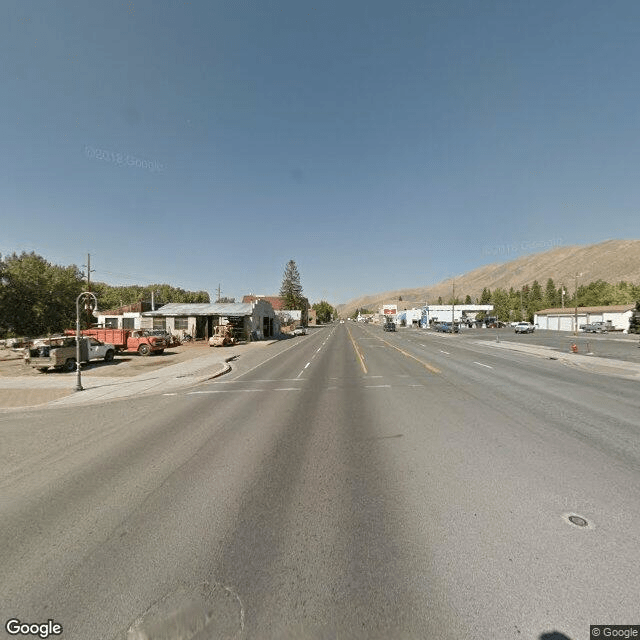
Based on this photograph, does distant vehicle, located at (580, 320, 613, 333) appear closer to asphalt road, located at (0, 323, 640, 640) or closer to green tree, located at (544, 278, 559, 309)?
green tree, located at (544, 278, 559, 309)

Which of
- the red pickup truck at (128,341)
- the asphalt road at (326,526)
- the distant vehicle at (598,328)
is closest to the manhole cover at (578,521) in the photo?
the asphalt road at (326,526)

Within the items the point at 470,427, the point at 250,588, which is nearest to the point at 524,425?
the point at 470,427

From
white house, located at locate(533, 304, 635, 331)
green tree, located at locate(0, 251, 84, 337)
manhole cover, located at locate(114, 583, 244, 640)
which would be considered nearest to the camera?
manhole cover, located at locate(114, 583, 244, 640)

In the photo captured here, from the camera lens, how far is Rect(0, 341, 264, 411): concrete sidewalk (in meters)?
11.7

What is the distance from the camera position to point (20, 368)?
19969mm

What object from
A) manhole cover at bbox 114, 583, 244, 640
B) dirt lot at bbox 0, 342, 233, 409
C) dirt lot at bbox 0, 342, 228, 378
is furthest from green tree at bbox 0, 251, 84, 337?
manhole cover at bbox 114, 583, 244, 640

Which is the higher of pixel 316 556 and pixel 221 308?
pixel 221 308

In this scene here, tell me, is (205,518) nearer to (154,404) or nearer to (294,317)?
(154,404)

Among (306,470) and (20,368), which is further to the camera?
(20,368)

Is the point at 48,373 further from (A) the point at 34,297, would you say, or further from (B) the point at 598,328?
(B) the point at 598,328

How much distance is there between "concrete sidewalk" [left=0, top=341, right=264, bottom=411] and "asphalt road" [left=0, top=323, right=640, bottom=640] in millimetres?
3614

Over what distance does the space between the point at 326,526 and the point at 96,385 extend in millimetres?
14425

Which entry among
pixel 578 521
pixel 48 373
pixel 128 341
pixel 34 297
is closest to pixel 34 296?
pixel 34 297

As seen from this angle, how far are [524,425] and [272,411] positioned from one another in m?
6.68
